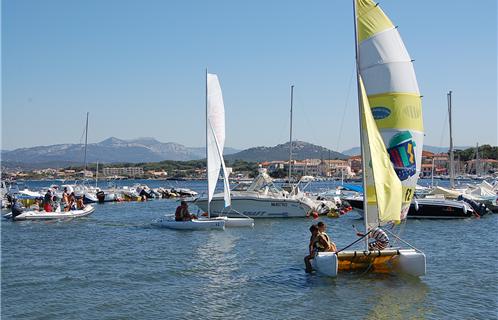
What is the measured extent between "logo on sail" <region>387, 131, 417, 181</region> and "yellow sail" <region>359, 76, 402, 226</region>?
0.51m

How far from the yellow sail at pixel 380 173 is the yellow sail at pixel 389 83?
0.44 meters

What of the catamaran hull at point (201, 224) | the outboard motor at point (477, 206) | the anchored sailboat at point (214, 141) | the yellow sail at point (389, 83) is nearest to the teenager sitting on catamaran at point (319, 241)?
the yellow sail at point (389, 83)

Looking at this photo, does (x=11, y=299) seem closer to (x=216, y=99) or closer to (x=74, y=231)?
(x=74, y=231)

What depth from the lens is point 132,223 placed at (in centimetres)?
3875

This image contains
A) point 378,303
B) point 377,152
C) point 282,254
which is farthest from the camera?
point 282,254

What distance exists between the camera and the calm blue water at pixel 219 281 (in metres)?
15.4

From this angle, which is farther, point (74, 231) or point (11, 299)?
point (74, 231)

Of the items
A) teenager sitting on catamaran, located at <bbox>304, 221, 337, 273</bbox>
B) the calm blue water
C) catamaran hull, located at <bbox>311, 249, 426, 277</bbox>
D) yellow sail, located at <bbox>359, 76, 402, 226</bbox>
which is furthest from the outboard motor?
teenager sitting on catamaran, located at <bbox>304, 221, 337, 273</bbox>

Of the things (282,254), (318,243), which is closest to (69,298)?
(318,243)

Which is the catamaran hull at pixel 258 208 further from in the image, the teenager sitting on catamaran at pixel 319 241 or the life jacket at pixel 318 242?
the life jacket at pixel 318 242

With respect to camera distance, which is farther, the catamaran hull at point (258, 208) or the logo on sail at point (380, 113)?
the catamaran hull at point (258, 208)

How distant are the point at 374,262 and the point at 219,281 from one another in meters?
5.01

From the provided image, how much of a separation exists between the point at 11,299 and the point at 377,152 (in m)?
11.7

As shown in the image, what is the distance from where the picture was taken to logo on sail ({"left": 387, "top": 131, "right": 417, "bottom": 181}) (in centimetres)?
1881
